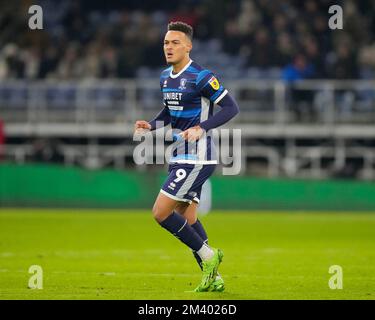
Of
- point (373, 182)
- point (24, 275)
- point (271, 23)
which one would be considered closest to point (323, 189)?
point (373, 182)

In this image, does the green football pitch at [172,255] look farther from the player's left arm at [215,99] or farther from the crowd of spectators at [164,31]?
the crowd of spectators at [164,31]

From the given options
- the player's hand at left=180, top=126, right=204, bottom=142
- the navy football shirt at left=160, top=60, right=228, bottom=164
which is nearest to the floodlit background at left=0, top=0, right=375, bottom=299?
the navy football shirt at left=160, top=60, right=228, bottom=164

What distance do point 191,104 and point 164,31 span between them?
63.4ft

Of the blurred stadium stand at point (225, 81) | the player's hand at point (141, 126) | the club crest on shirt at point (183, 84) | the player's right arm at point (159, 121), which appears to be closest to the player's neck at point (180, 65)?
the club crest on shirt at point (183, 84)

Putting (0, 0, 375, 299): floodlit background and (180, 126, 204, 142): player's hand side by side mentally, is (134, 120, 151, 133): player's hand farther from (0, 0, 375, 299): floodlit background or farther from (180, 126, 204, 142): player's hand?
(0, 0, 375, 299): floodlit background

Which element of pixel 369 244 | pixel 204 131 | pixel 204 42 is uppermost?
pixel 204 42

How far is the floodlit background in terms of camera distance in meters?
25.6

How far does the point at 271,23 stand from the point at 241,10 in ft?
3.67

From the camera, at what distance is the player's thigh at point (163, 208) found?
11.0 m

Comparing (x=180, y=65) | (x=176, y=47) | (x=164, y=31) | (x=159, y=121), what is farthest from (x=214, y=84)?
(x=164, y=31)

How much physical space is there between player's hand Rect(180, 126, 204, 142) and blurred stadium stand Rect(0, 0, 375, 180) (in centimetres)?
1662

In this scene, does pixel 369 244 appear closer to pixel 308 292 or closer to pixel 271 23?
pixel 308 292

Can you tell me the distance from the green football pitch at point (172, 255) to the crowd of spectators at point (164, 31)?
502cm

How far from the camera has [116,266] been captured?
14219 mm
